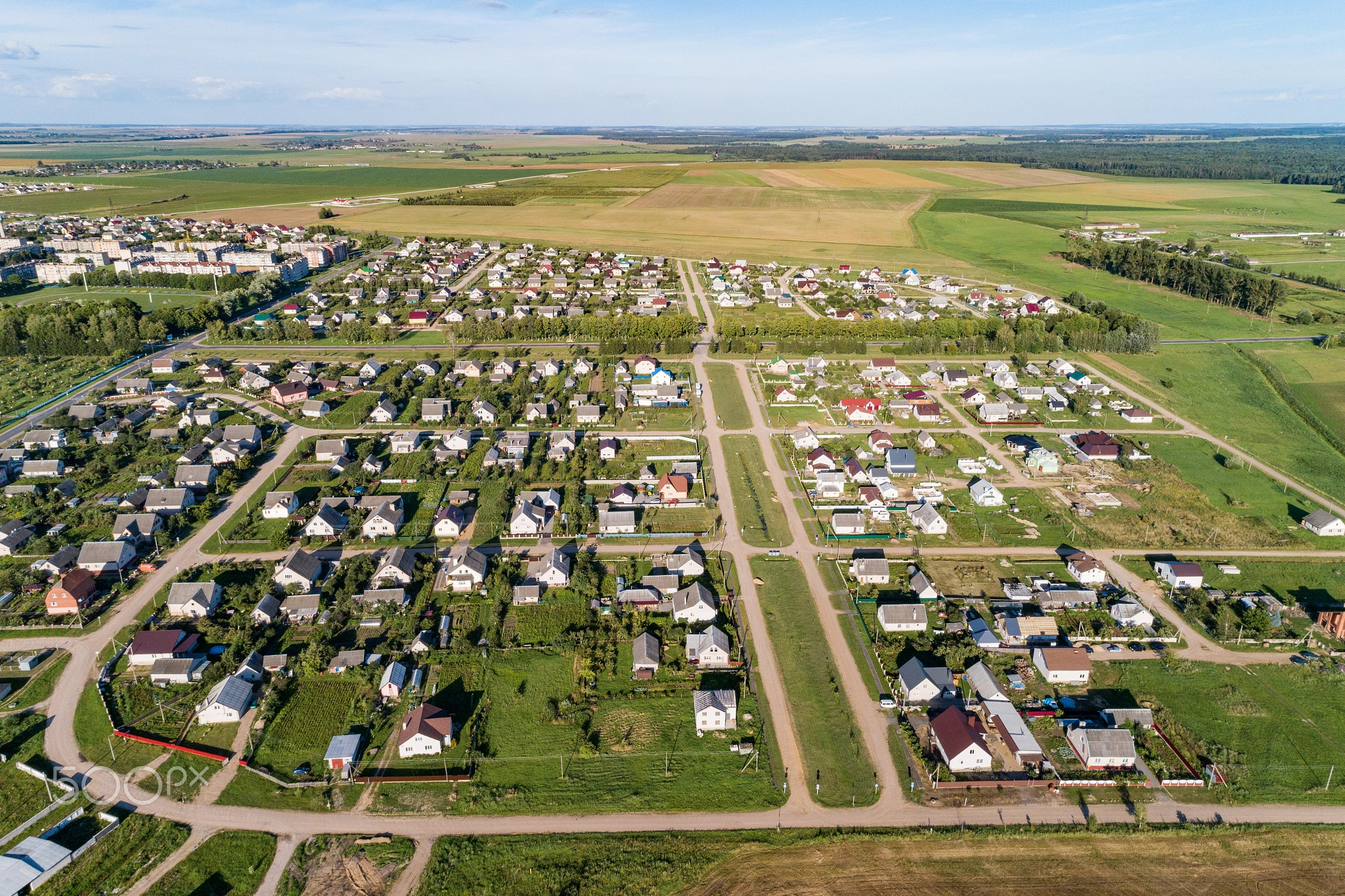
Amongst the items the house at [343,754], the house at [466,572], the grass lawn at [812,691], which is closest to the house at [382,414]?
the house at [466,572]

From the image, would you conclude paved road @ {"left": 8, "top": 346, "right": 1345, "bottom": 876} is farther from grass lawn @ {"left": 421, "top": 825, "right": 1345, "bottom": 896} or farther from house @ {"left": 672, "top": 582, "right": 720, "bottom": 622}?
house @ {"left": 672, "top": 582, "right": 720, "bottom": 622}

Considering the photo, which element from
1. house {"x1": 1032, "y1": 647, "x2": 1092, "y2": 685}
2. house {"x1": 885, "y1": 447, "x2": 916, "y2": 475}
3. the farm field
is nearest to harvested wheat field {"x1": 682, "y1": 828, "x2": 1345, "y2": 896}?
house {"x1": 1032, "y1": 647, "x2": 1092, "y2": 685}

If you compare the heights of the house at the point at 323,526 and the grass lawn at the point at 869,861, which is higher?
the house at the point at 323,526

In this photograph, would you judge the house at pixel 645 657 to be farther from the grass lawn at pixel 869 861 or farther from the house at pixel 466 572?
the house at pixel 466 572

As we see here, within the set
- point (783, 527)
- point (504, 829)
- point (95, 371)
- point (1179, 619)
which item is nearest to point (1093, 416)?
point (1179, 619)

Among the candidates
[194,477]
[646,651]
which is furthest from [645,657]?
[194,477]

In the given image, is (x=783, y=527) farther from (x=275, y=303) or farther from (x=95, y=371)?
(x=275, y=303)
